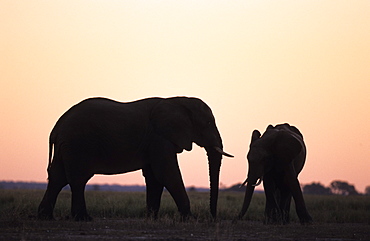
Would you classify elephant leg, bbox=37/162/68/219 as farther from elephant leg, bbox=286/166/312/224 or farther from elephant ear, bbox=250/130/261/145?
elephant leg, bbox=286/166/312/224

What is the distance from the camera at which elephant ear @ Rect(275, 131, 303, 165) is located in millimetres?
20406

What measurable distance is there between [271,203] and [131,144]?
3.89 meters

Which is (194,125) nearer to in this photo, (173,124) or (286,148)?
→ (173,124)

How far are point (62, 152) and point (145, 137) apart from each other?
84.8 inches

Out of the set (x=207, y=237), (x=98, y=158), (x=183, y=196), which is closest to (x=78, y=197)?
(x=98, y=158)

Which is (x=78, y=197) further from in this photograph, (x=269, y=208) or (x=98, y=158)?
(x=269, y=208)

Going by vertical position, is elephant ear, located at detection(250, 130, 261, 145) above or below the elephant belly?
above

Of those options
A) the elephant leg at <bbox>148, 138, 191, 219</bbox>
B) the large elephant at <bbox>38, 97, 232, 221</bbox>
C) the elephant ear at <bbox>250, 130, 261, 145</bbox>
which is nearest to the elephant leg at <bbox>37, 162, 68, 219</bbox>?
the large elephant at <bbox>38, 97, 232, 221</bbox>

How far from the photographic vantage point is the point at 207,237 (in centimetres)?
1523

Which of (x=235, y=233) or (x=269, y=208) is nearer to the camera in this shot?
(x=235, y=233)

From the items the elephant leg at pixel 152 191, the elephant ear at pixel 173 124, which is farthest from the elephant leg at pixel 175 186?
the elephant leg at pixel 152 191

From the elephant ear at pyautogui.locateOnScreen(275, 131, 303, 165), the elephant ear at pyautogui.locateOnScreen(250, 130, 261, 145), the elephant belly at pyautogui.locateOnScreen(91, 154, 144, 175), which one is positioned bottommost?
the elephant belly at pyautogui.locateOnScreen(91, 154, 144, 175)

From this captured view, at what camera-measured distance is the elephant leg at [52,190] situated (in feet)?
66.5

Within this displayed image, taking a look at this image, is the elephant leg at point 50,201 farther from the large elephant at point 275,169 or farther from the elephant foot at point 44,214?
the large elephant at point 275,169
